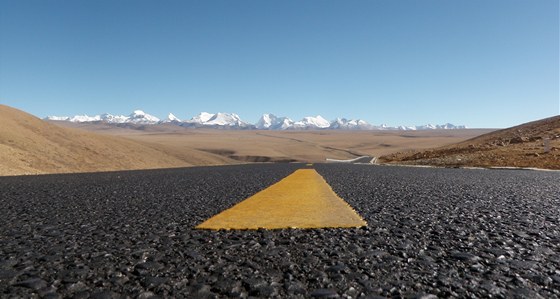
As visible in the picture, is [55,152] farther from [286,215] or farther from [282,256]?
[282,256]

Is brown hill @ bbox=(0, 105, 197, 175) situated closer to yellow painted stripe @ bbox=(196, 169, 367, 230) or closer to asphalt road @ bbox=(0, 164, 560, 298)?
yellow painted stripe @ bbox=(196, 169, 367, 230)

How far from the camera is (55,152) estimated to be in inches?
1469

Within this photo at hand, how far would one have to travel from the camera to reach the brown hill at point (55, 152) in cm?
3002

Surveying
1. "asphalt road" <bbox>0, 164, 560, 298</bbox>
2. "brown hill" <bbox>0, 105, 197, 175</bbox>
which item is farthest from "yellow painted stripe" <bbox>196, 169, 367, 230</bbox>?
"brown hill" <bbox>0, 105, 197, 175</bbox>

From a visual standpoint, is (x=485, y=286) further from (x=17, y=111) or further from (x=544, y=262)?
(x=17, y=111)

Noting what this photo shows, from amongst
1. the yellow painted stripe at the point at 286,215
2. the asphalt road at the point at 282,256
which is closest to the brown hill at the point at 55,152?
the yellow painted stripe at the point at 286,215

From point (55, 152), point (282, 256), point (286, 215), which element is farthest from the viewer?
point (55, 152)

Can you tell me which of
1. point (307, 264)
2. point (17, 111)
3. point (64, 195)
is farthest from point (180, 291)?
point (17, 111)

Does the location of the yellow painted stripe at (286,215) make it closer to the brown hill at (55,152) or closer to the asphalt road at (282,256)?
the asphalt road at (282,256)

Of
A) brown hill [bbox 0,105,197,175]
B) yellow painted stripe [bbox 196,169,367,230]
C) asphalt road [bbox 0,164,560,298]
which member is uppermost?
asphalt road [bbox 0,164,560,298]

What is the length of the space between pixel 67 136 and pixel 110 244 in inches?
1941

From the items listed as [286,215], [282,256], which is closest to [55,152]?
[286,215]

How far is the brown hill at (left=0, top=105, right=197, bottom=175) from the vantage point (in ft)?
98.5

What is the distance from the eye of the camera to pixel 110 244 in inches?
177
